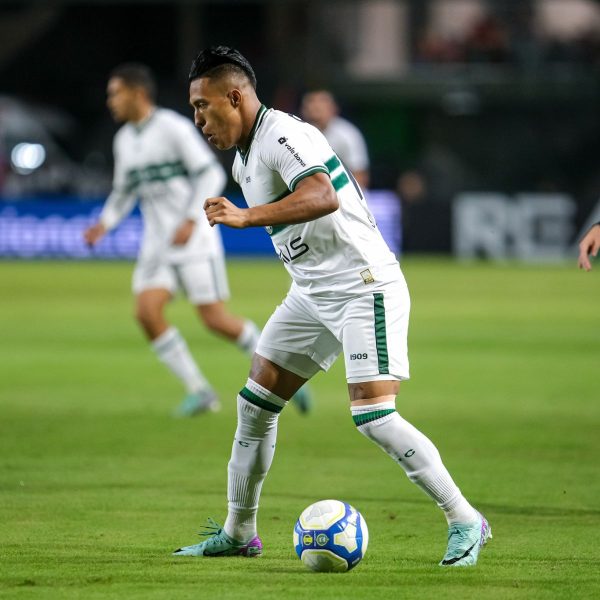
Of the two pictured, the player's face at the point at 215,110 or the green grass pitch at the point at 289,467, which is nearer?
the green grass pitch at the point at 289,467

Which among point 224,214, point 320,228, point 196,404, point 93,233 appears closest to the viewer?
point 224,214

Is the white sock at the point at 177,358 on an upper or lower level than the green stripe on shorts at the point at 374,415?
lower

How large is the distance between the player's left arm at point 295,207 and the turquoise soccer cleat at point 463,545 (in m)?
1.52

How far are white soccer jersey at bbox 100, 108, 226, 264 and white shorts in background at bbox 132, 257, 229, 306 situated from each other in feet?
0.22

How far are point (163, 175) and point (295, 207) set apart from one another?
6116 mm

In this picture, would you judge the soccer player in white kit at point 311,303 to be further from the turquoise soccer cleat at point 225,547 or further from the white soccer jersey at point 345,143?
the white soccer jersey at point 345,143

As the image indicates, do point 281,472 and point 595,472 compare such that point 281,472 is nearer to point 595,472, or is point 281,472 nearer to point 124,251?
point 595,472

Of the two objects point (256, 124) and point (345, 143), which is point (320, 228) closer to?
point (256, 124)

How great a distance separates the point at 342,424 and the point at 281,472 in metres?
2.23

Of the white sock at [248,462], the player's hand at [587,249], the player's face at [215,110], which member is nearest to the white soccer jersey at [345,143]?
the player's hand at [587,249]

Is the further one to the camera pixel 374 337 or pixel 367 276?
pixel 367 276

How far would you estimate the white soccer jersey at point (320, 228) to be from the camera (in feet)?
18.9

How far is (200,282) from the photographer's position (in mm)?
11117

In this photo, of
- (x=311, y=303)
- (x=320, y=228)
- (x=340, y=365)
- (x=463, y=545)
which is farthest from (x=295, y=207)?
(x=340, y=365)
